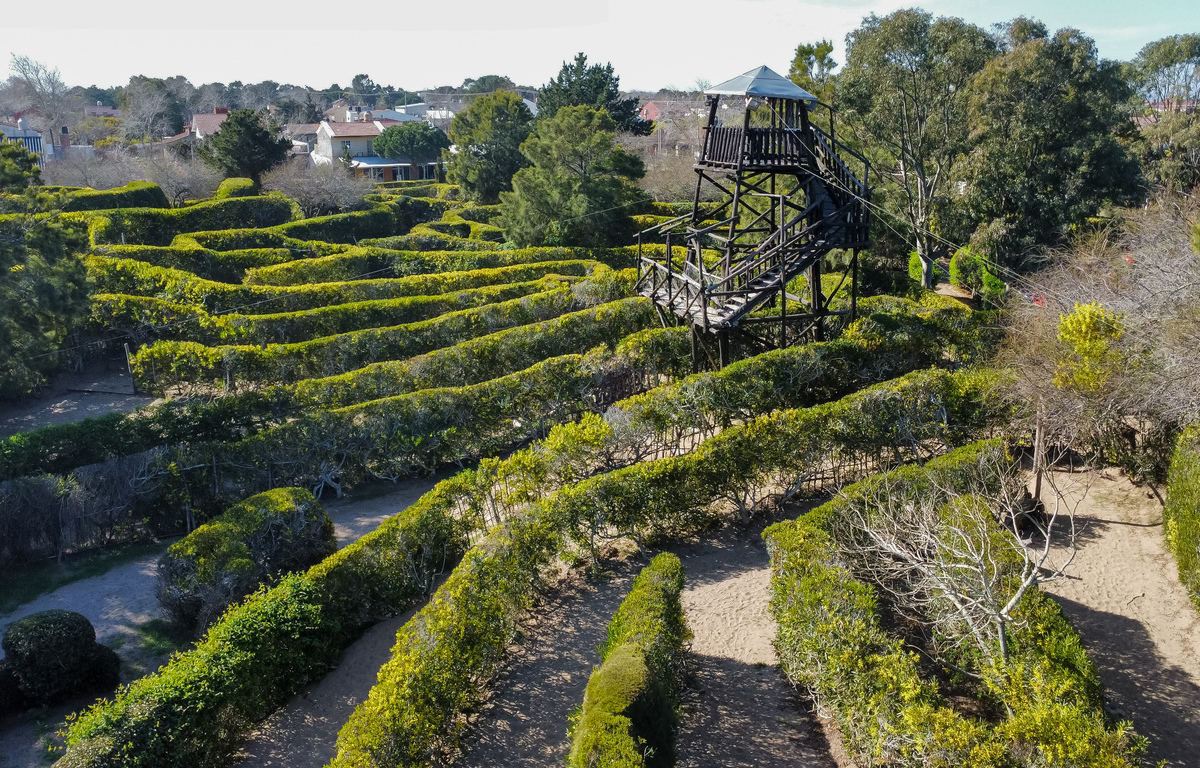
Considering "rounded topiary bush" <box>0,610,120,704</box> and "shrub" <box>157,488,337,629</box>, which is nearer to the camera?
"rounded topiary bush" <box>0,610,120,704</box>

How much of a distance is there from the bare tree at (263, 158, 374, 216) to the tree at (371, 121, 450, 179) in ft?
72.7

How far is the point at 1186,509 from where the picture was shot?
12812 mm

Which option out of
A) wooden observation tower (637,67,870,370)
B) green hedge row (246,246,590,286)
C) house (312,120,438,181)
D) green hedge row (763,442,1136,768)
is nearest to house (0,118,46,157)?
house (312,120,438,181)

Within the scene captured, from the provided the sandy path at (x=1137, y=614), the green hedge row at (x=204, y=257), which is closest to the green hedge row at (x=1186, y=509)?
the sandy path at (x=1137, y=614)

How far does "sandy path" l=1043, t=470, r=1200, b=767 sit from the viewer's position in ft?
34.1

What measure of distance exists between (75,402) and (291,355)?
687cm

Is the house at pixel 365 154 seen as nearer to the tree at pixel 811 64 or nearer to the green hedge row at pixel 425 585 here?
the tree at pixel 811 64

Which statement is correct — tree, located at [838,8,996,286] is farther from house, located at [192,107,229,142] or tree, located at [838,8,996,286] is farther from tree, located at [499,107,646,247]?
house, located at [192,107,229,142]

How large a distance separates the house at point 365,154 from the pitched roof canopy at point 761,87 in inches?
2173

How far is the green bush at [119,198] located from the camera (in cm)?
4019

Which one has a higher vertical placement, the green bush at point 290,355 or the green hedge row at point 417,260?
the green hedge row at point 417,260

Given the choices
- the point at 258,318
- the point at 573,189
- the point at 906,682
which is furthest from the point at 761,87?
the point at 573,189

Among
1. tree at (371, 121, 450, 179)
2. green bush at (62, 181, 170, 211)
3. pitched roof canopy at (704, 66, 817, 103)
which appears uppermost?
tree at (371, 121, 450, 179)

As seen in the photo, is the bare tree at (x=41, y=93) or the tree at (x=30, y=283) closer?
the tree at (x=30, y=283)
